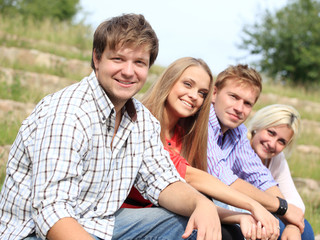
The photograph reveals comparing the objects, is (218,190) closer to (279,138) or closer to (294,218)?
(294,218)

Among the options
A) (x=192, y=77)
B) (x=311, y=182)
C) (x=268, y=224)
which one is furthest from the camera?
(x=311, y=182)

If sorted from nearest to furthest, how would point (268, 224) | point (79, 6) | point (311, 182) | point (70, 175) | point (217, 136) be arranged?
point (70, 175), point (268, 224), point (217, 136), point (311, 182), point (79, 6)

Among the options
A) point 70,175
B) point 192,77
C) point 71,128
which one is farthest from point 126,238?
point 192,77

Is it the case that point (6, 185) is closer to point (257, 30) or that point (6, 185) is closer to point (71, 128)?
point (71, 128)

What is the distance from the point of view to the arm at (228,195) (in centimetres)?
234

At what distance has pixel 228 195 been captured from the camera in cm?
251

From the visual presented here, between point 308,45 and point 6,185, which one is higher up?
point 308,45

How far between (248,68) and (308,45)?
16.6 meters

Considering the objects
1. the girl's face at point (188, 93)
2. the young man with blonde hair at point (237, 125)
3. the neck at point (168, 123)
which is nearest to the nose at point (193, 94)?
the girl's face at point (188, 93)

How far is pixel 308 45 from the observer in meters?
18.6

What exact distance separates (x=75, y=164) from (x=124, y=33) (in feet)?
2.08

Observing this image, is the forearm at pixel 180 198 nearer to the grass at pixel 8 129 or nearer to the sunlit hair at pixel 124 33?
the sunlit hair at pixel 124 33

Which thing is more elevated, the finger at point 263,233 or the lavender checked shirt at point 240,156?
the lavender checked shirt at point 240,156

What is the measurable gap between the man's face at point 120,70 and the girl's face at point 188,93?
88 cm
